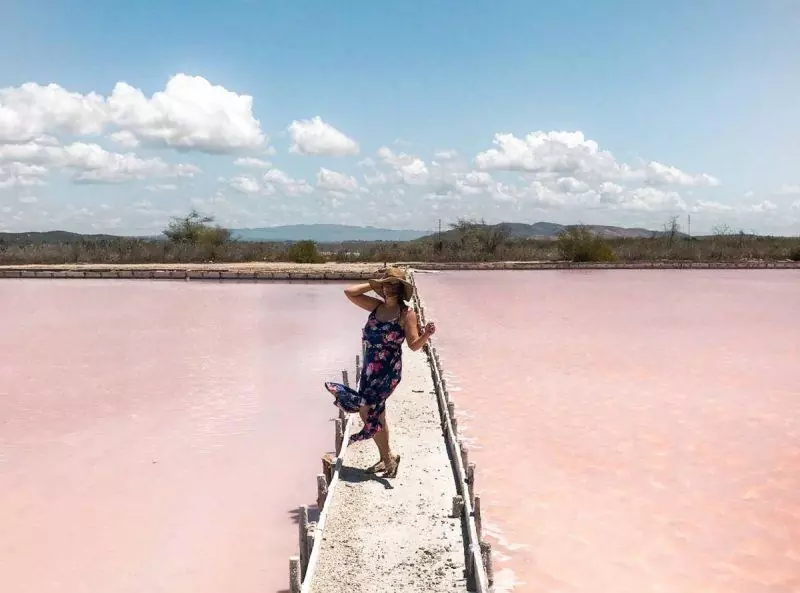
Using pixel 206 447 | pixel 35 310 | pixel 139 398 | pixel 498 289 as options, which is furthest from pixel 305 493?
pixel 498 289

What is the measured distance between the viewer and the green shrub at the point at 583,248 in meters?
31.9

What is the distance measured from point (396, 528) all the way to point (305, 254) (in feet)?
97.0

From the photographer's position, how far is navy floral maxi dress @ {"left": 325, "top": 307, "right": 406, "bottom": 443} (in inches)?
155

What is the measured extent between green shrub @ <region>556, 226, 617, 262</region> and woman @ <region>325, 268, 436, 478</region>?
1144 inches

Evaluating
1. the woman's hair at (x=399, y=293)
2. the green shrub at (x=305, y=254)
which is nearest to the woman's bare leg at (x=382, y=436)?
the woman's hair at (x=399, y=293)

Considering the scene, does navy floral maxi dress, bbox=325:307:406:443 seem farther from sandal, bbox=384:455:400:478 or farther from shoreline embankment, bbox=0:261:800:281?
shoreline embankment, bbox=0:261:800:281

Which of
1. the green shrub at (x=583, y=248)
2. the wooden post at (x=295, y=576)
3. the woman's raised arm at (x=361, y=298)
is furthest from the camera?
the green shrub at (x=583, y=248)

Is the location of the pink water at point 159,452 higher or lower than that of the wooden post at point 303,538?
lower

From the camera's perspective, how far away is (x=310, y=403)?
25.7ft

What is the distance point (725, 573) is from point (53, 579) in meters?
3.76

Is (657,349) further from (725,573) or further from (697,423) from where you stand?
(725,573)

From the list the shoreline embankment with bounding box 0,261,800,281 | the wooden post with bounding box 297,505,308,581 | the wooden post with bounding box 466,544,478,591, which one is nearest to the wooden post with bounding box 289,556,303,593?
the wooden post with bounding box 297,505,308,581

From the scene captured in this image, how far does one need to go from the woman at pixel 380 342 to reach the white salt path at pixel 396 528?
0.40 meters

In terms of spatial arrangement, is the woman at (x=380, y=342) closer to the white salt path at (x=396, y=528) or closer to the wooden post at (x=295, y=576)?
the white salt path at (x=396, y=528)
